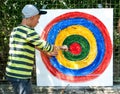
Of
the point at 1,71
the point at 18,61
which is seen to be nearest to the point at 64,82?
the point at 1,71

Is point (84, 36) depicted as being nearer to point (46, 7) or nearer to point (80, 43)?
point (80, 43)

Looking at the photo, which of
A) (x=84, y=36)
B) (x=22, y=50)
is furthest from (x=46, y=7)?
(x=22, y=50)

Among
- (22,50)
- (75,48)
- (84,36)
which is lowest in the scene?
(75,48)

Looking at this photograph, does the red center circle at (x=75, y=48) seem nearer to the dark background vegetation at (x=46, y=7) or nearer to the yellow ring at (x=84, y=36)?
the yellow ring at (x=84, y=36)

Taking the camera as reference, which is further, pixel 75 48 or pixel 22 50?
pixel 75 48

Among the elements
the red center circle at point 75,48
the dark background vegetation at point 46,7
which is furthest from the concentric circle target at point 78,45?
the dark background vegetation at point 46,7

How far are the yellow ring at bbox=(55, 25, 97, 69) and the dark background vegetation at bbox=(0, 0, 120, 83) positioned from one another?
0.98 ft

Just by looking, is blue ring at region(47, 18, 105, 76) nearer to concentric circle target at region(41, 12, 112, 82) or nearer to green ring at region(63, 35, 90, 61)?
concentric circle target at region(41, 12, 112, 82)

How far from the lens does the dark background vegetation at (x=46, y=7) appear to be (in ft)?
17.6

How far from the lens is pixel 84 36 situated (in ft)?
17.5

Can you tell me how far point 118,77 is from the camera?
5.54 m

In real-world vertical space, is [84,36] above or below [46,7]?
below

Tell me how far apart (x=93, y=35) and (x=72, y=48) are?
34 cm

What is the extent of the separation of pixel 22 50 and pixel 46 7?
1.54 meters
